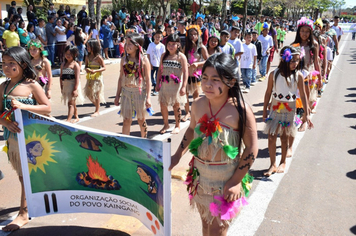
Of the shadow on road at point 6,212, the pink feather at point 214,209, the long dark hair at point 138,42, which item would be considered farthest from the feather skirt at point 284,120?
the shadow on road at point 6,212

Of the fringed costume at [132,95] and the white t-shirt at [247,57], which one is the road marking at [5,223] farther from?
the white t-shirt at [247,57]

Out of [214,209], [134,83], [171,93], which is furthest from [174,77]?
[214,209]

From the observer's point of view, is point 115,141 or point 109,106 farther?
point 109,106

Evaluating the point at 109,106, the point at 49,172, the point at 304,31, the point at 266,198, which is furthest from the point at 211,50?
the point at 49,172

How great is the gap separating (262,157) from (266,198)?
62.0 inches

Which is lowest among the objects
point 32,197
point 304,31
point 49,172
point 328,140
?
point 328,140

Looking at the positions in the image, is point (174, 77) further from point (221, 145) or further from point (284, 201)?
point (221, 145)

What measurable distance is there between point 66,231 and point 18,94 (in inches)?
61.7

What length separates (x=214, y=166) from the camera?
317cm

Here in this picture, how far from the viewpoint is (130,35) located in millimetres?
5934

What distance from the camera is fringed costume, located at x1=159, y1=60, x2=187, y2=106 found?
7.29m

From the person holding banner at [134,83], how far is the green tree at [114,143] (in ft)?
9.46

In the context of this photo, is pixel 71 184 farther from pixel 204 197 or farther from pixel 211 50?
pixel 211 50

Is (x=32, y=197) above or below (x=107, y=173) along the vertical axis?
below
